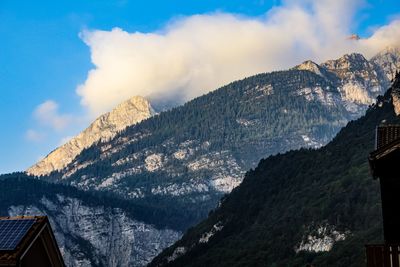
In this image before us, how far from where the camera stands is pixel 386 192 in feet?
97.5

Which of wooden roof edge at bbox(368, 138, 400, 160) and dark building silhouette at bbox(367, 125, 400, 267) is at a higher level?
wooden roof edge at bbox(368, 138, 400, 160)

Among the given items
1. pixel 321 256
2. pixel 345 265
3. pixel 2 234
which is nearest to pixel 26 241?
pixel 2 234

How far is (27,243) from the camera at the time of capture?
27.8 meters

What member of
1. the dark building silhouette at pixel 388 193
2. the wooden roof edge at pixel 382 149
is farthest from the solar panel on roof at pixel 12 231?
the wooden roof edge at pixel 382 149

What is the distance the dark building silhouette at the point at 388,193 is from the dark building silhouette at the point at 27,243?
13.9 meters

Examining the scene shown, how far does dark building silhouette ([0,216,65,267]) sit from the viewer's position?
27000mm

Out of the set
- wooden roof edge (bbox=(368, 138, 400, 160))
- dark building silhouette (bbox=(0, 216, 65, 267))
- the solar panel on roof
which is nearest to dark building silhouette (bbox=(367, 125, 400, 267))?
wooden roof edge (bbox=(368, 138, 400, 160))

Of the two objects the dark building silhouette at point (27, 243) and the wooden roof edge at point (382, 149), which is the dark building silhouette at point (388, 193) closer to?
the wooden roof edge at point (382, 149)

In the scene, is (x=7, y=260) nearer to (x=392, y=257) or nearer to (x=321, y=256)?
(x=392, y=257)

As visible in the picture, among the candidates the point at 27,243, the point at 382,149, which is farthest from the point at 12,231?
the point at 382,149

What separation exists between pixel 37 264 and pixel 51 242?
1394 millimetres

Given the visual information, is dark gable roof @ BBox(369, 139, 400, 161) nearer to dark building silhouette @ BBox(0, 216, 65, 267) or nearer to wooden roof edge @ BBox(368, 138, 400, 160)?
wooden roof edge @ BBox(368, 138, 400, 160)

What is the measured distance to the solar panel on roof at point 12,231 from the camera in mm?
27250

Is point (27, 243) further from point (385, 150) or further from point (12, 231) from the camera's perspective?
point (385, 150)
